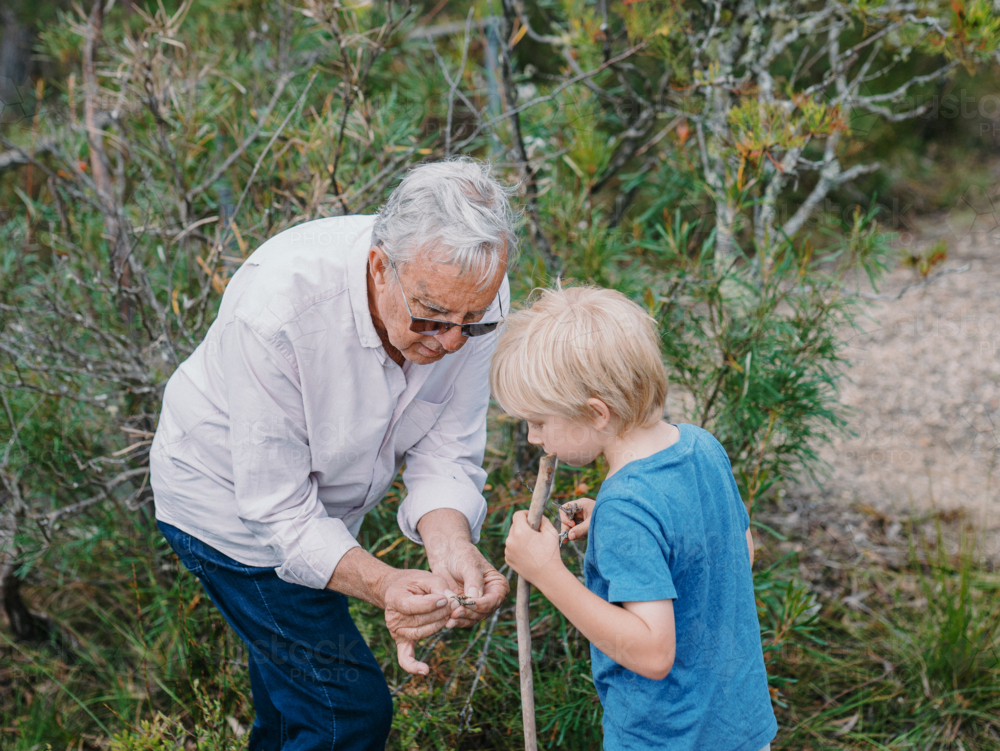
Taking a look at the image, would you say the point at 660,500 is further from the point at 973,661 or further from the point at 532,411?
the point at 973,661

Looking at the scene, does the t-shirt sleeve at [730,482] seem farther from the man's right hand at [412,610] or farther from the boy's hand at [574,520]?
the man's right hand at [412,610]

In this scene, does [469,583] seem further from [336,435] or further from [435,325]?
[435,325]

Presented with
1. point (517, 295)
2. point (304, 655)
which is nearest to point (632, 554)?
point (304, 655)

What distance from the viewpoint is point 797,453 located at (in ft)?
7.89

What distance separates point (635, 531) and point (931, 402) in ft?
12.3

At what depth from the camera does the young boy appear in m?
1.31

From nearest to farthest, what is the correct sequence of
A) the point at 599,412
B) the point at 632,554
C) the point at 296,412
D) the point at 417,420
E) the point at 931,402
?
the point at 632,554
the point at 599,412
the point at 296,412
the point at 417,420
the point at 931,402

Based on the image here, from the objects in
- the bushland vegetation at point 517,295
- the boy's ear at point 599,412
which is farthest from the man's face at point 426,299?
the bushland vegetation at point 517,295

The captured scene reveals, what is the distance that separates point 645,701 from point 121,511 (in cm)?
224

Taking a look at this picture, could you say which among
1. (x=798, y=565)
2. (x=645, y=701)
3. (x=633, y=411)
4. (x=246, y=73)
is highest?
(x=246, y=73)

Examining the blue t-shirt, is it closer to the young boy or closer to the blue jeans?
the young boy

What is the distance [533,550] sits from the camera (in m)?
1.40

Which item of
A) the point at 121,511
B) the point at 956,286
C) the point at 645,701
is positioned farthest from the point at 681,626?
the point at 956,286

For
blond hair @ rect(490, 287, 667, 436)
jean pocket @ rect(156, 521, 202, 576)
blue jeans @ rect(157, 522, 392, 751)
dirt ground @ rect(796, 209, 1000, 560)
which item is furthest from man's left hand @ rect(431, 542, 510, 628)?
dirt ground @ rect(796, 209, 1000, 560)
